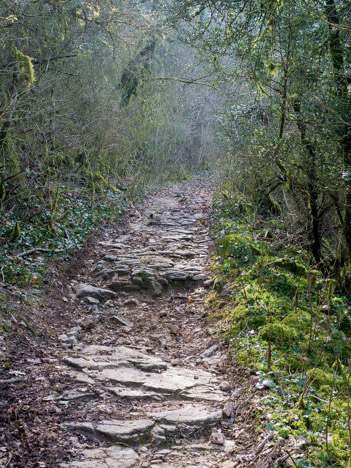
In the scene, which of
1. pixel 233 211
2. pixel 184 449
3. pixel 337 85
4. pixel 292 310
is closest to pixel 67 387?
pixel 184 449

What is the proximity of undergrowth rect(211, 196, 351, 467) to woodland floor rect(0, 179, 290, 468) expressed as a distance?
0.73 ft

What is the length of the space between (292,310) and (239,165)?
6466 mm

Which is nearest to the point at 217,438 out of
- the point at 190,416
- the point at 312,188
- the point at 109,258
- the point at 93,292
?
the point at 190,416

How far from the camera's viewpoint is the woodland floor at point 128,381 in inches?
140

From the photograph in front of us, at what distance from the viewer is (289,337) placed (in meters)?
5.19

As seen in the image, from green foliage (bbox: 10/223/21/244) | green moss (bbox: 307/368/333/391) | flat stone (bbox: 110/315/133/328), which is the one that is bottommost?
flat stone (bbox: 110/315/133/328)

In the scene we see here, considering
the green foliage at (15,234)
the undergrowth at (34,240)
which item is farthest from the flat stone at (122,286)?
the green foliage at (15,234)

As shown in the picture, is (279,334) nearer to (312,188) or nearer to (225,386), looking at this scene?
(225,386)

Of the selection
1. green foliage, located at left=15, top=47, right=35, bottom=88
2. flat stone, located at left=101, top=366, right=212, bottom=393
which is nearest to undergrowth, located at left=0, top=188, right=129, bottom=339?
flat stone, located at left=101, top=366, right=212, bottom=393

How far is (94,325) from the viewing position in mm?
6387

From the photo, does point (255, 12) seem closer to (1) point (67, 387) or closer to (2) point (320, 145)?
(2) point (320, 145)

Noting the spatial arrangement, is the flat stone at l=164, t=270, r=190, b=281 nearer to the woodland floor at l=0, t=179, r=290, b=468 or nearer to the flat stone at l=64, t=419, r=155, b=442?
the woodland floor at l=0, t=179, r=290, b=468

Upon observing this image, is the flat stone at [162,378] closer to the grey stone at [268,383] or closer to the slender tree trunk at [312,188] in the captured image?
the grey stone at [268,383]

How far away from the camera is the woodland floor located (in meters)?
3.56
